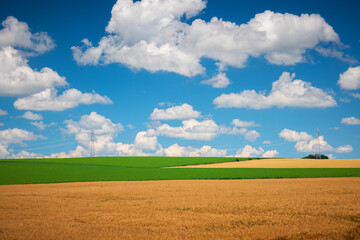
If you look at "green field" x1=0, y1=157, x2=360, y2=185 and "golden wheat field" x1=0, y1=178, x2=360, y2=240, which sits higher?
"golden wheat field" x1=0, y1=178, x2=360, y2=240

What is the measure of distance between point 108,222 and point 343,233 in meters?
11.2

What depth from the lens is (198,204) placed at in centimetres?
2130

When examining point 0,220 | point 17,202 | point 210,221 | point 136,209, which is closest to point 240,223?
point 210,221

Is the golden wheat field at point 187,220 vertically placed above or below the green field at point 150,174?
above

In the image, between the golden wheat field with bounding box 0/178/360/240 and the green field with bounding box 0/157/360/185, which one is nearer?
the golden wheat field with bounding box 0/178/360/240

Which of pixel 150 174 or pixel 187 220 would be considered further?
pixel 150 174

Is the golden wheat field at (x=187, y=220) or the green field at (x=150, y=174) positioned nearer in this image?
the golden wheat field at (x=187, y=220)

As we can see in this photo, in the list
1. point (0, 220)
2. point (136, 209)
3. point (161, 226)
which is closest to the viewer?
point (161, 226)

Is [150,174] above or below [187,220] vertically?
below

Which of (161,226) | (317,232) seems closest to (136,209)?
(161,226)

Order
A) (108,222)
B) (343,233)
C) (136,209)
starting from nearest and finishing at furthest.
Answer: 1. (343,233)
2. (108,222)
3. (136,209)

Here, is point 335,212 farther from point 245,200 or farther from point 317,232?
point 245,200

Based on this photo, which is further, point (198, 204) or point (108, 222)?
point (198, 204)

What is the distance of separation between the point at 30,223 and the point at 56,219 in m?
1.40
